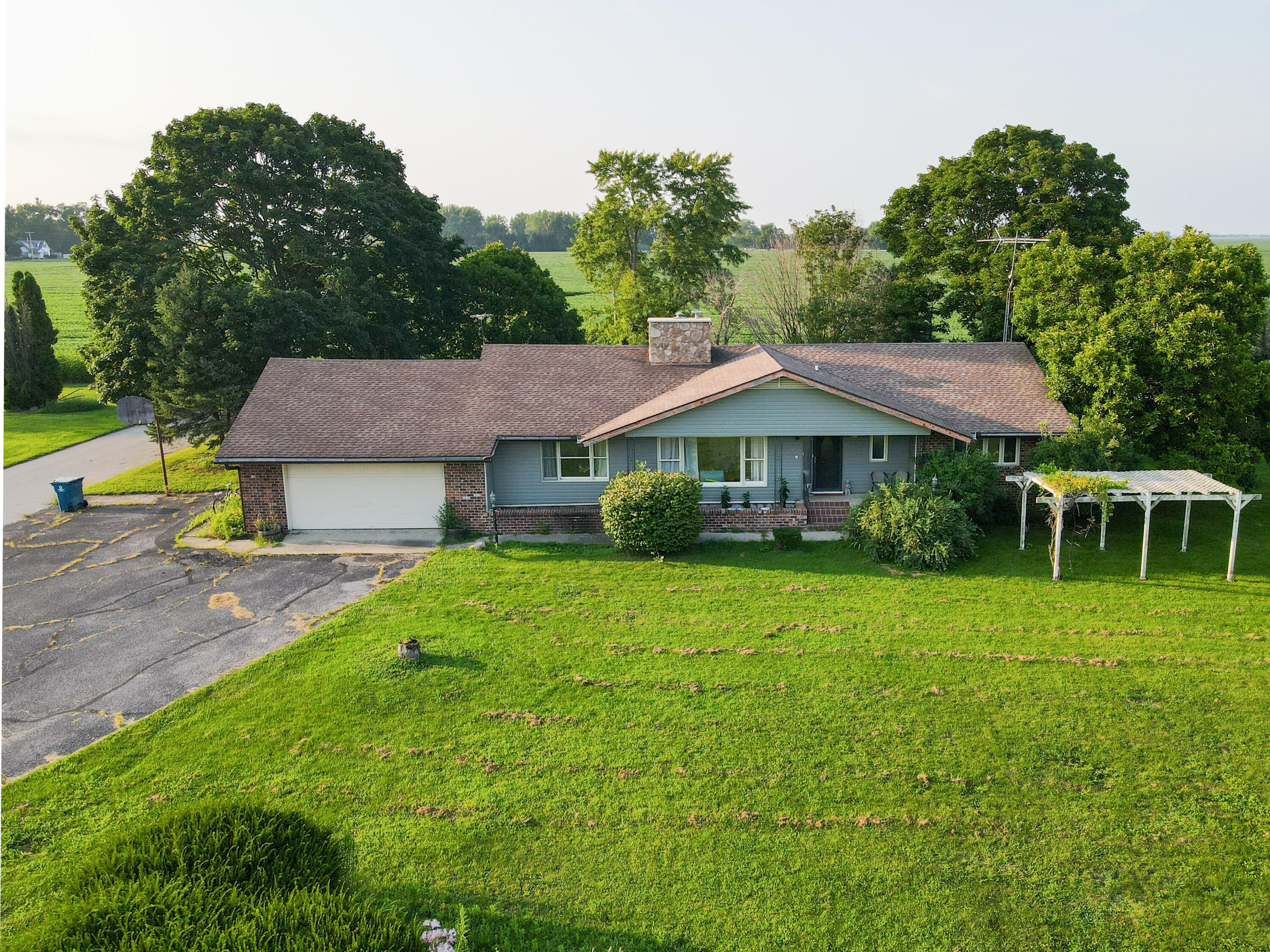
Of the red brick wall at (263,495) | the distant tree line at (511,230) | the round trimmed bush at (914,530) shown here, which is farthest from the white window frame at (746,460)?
the distant tree line at (511,230)

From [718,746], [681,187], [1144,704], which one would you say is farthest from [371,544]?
[681,187]

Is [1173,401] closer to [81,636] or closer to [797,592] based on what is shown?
[797,592]

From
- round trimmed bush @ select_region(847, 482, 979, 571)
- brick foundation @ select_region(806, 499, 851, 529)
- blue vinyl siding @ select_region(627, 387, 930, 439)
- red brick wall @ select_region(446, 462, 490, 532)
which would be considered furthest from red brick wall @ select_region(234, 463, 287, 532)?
round trimmed bush @ select_region(847, 482, 979, 571)

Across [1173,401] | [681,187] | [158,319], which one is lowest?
[1173,401]

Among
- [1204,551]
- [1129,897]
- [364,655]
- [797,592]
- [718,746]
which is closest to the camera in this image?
[1129,897]

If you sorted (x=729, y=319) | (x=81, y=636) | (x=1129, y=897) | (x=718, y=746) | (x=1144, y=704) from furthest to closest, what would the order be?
1. (x=729, y=319)
2. (x=81, y=636)
3. (x=1144, y=704)
4. (x=718, y=746)
5. (x=1129, y=897)

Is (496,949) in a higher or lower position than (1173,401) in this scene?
lower

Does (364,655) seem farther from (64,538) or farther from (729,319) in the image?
(729,319)

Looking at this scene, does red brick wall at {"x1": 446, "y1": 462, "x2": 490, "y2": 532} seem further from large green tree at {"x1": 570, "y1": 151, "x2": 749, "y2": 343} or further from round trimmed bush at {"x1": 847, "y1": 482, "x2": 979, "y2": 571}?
large green tree at {"x1": 570, "y1": 151, "x2": 749, "y2": 343}

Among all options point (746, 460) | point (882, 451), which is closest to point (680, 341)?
point (746, 460)

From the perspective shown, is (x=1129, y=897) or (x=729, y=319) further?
(x=729, y=319)
